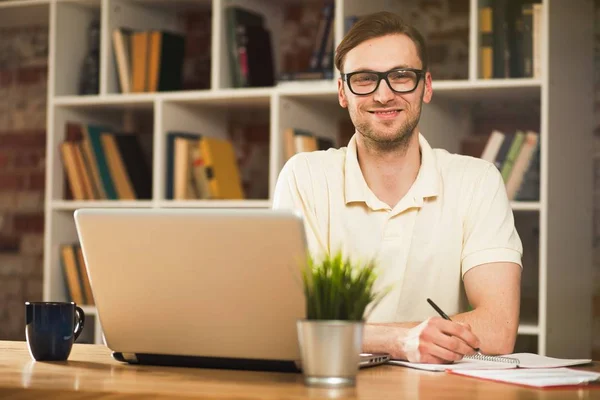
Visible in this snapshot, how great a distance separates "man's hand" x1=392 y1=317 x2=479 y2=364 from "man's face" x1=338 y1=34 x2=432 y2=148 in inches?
28.9

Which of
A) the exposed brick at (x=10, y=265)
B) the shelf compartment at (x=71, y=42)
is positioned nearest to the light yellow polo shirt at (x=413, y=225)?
the shelf compartment at (x=71, y=42)

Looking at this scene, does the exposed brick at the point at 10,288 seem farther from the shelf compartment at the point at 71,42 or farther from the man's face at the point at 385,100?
the man's face at the point at 385,100

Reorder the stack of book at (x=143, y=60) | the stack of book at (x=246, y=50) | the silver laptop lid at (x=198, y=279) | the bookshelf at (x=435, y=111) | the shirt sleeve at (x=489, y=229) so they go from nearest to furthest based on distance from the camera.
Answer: the silver laptop lid at (x=198, y=279) < the shirt sleeve at (x=489, y=229) < the bookshelf at (x=435, y=111) < the stack of book at (x=246, y=50) < the stack of book at (x=143, y=60)

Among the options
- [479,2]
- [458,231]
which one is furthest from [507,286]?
[479,2]

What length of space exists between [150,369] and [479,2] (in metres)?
1.92

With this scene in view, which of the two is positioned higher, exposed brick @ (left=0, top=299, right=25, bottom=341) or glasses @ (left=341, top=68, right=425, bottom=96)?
glasses @ (left=341, top=68, right=425, bottom=96)

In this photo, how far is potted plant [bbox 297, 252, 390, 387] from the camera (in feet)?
4.39

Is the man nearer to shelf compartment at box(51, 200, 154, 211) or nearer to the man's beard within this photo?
the man's beard

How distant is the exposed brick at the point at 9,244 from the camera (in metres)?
4.12

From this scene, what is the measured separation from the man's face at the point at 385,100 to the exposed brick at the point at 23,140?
6.93 feet

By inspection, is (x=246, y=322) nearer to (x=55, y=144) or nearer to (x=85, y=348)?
(x=85, y=348)

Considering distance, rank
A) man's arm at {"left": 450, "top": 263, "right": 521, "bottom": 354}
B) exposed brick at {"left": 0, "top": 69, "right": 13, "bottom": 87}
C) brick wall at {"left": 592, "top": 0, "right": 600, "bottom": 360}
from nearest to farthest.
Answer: man's arm at {"left": 450, "top": 263, "right": 521, "bottom": 354}, brick wall at {"left": 592, "top": 0, "right": 600, "bottom": 360}, exposed brick at {"left": 0, "top": 69, "right": 13, "bottom": 87}

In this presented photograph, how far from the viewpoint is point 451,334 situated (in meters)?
1.70

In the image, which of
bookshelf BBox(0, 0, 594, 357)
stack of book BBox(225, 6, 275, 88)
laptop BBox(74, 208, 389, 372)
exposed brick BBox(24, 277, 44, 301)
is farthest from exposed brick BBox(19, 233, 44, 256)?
laptop BBox(74, 208, 389, 372)
